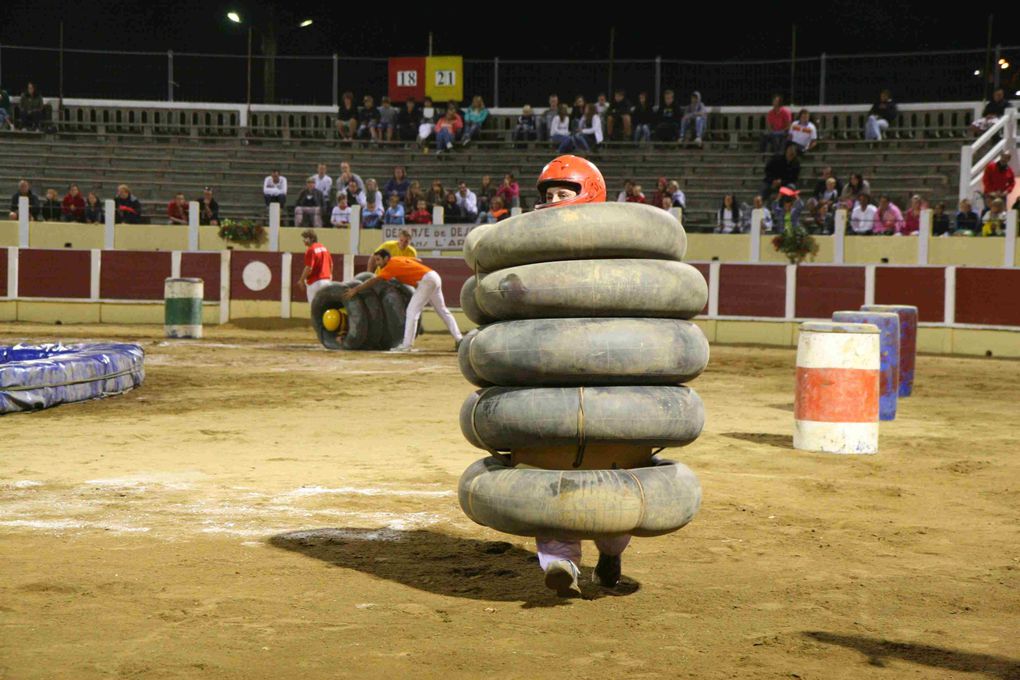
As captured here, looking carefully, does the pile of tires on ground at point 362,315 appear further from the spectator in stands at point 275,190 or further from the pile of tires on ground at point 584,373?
the pile of tires on ground at point 584,373

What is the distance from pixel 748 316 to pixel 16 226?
15165mm

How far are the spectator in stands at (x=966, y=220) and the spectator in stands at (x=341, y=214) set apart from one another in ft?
38.6

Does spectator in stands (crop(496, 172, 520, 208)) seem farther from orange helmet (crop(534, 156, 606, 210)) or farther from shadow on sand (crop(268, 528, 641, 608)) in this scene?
orange helmet (crop(534, 156, 606, 210))

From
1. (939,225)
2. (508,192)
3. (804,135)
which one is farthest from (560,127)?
(939,225)

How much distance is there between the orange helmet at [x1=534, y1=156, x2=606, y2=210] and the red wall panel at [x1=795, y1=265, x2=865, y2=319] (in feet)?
57.8

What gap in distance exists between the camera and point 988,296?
71.4 feet

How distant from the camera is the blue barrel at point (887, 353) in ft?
38.9

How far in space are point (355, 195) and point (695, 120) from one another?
25.3 feet

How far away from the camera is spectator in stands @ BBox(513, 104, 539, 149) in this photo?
2888 centimetres

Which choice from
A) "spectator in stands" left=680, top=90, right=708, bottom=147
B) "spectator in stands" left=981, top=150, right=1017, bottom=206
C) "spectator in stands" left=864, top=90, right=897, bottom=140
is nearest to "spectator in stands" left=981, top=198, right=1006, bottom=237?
"spectator in stands" left=981, top=150, right=1017, bottom=206

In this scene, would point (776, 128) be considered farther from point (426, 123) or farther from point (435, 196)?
point (426, 123)

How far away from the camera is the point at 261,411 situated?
12.1 m

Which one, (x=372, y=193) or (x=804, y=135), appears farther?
(x=372, y=193)

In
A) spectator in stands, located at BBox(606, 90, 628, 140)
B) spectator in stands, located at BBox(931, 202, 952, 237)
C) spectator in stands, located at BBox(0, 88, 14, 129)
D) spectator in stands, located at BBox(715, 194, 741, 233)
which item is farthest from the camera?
spectator in stands, located at BBox(0, 88, 14, 129)
